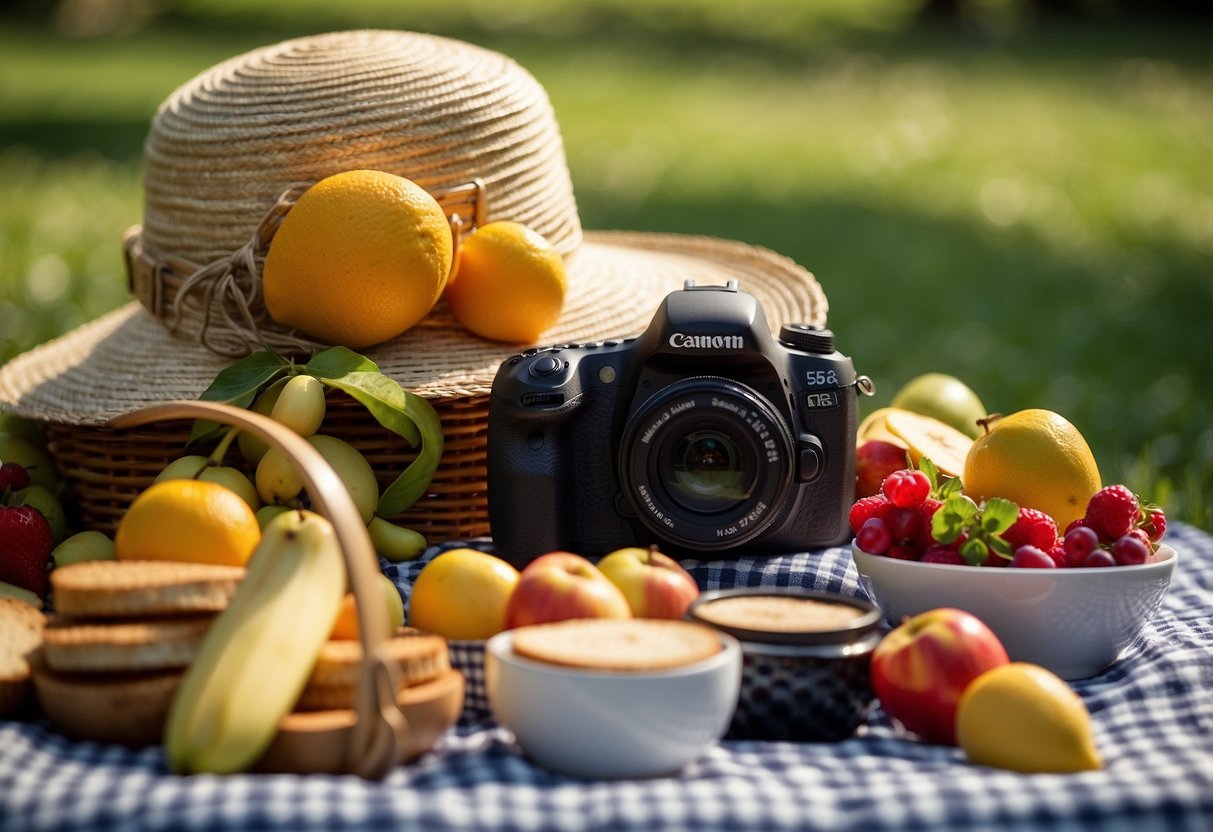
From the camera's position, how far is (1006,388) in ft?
13.7

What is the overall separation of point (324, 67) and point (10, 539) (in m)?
0.99

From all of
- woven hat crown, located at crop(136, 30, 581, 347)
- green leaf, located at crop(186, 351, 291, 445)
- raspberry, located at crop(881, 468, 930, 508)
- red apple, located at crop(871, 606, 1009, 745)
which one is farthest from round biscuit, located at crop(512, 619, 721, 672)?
woven hat crown, located at crop(136, 30, 581, 347)

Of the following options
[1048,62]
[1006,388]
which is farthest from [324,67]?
[1048,62]

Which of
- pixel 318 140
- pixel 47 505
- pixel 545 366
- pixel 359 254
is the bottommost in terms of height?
pixel 47 505

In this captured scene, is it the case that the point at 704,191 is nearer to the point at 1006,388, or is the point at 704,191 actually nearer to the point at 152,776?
the point at 1006,388

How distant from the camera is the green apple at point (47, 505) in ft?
7.48

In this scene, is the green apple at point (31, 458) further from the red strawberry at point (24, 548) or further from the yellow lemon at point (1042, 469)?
the yellow lemon at point (1042, 469)

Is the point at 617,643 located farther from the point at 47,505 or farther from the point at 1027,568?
the point at 47,505

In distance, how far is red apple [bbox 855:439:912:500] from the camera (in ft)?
7.81

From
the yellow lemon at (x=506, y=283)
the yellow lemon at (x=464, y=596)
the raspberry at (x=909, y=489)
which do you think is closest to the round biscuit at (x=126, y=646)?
the yellow lemon at (x=464, y=596)

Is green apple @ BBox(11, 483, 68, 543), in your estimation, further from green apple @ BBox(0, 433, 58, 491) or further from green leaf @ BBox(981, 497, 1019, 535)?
green leaf @ BBox(981, 497, 1019, 535)

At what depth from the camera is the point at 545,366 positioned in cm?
210

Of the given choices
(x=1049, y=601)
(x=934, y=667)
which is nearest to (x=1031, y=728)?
(x=934, y=667)

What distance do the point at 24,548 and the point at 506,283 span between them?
34.3 inches
